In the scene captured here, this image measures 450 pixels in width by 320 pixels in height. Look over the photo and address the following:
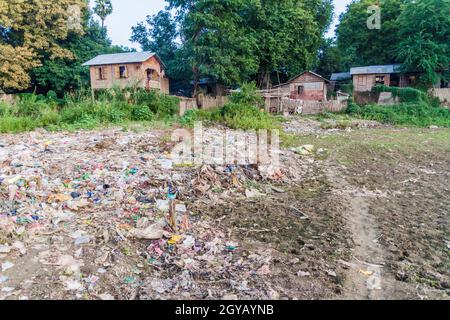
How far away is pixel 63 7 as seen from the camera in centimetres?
1784

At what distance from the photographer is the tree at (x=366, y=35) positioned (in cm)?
2106

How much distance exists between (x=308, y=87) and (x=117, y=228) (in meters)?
18.2

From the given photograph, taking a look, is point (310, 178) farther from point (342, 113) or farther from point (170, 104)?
point (342, 113)

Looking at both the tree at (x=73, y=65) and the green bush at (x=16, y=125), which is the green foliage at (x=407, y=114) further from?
the tree at (x=73, y=65)

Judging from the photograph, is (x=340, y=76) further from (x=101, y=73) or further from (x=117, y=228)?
(x=117, y=228)

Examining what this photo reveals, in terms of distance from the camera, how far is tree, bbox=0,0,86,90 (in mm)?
15922

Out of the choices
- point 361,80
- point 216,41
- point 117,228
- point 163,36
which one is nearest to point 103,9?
point 163,36

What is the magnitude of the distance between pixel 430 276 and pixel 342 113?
13.9 metres

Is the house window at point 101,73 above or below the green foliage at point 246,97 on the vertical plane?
above

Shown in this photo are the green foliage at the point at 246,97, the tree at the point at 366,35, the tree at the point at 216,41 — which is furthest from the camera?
the tree at the point at 366,35

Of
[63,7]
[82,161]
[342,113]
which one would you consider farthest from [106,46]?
[82,161]

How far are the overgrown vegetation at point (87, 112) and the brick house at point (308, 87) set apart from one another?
980 centimetres

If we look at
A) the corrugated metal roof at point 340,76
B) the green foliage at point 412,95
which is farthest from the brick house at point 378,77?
the green foliage at point 412,95

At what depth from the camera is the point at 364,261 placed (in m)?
2.81
